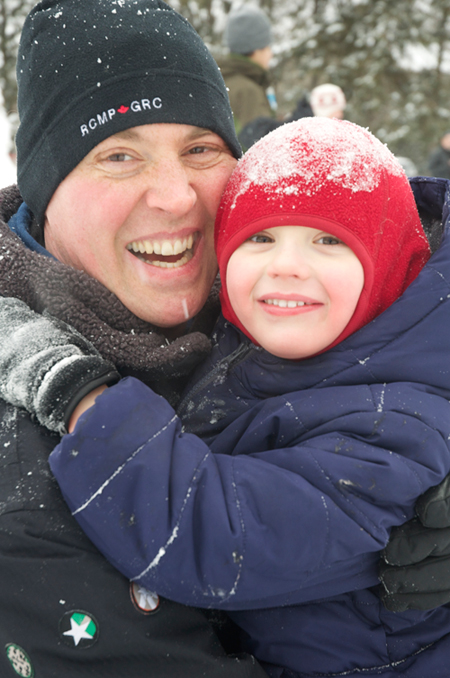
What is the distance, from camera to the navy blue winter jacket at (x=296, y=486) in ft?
3.90

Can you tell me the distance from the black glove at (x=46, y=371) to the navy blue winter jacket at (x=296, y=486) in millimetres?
72

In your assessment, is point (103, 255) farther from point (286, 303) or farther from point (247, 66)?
point (247, 66)

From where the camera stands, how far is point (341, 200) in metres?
1.43

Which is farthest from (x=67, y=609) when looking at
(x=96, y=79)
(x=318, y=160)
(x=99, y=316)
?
(x=96, y=79)

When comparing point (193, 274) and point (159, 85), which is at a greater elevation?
point (159, 85)

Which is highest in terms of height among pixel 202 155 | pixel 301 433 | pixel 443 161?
pixel 202 155

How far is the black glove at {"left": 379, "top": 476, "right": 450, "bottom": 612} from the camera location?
1.34 m

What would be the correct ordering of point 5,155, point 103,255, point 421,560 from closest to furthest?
1. point 421,560
2. point 103,255
3. point 5,155

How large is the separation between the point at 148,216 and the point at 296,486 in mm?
871

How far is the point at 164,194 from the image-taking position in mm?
1640

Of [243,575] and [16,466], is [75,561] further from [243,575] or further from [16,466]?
[243,575]

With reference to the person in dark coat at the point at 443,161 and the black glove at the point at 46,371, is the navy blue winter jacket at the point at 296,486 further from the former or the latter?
the person in dark coat at the point at 443,161

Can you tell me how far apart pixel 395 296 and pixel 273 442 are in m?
0.50

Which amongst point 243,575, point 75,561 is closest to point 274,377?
point 243,575
